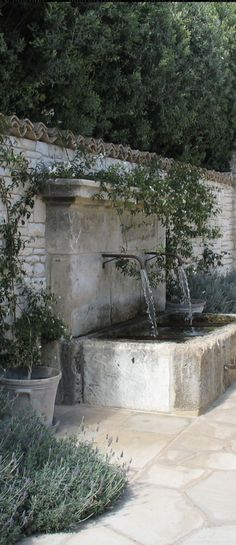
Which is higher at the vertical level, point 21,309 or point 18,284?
point 18,284

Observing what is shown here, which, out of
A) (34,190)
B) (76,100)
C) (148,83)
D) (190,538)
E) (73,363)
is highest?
(148,83)

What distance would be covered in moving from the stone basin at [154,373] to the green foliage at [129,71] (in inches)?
109

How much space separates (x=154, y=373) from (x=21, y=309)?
3.87 feet

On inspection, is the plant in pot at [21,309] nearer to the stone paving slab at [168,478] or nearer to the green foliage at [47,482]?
the stone paving slab at [168,478]

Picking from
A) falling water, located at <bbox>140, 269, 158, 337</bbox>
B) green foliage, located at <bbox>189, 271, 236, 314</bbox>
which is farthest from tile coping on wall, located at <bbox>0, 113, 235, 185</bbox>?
green foliage, located at <bbox>189, 271, 236, 314</bbox>

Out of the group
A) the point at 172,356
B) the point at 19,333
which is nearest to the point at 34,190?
the point at 19,333

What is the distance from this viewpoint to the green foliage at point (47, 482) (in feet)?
9.30

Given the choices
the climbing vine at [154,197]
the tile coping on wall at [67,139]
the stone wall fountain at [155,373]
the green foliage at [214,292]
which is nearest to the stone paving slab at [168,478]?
the stone wall fountain at [155,373]

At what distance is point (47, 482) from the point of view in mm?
2996

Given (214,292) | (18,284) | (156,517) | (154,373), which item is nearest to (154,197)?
(18,284)

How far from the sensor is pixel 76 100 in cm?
699

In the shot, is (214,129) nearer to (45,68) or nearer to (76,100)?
(76,100)

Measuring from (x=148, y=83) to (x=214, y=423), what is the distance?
16.8 ft

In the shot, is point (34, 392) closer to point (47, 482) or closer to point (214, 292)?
point (47, 482)
